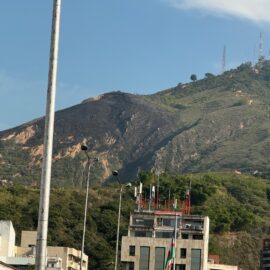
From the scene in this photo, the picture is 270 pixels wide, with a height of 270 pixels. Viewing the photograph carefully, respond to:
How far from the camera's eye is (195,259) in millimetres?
143875

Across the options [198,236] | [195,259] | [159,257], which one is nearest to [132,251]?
[159,257]

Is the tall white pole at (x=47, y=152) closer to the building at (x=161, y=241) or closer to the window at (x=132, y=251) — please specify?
the building at (x=161, y=241)

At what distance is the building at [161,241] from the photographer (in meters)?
144

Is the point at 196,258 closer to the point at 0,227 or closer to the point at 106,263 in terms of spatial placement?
the point at 0,227

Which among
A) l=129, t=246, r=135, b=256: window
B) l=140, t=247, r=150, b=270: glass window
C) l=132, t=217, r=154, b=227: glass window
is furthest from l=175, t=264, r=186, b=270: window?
l=132, t=217, r=154, b=227: glass window

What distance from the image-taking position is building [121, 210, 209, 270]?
472ft

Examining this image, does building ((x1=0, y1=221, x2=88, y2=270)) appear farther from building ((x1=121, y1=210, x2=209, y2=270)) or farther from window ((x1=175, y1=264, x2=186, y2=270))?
window ((x1=175, y1=264, x2=186, y2=270))

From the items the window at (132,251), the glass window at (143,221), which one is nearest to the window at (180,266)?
the window at (132,251)

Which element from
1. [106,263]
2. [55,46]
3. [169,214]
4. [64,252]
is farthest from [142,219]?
[55,46]

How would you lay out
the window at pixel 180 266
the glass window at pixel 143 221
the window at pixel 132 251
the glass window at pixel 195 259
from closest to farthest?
the window at pixel 180 266 < the glass window at pixel 195 259 < the window at pixel 132 251 < the glass window at pixel 143 221

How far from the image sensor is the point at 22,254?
529 feet

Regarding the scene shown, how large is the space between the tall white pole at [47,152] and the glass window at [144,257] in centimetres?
11207

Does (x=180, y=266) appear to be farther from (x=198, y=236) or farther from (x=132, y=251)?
(x=132, y=251)

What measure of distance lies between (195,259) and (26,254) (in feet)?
95.6
